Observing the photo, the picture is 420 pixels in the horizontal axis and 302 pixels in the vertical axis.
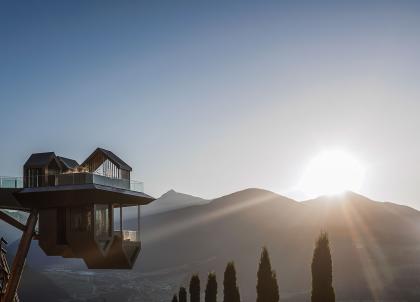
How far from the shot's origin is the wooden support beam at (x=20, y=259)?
46.5 meters

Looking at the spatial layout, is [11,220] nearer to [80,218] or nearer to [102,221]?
[80,218]

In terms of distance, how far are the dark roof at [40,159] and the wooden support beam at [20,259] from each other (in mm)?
4158

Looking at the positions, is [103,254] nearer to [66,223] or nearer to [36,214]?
[66,223]

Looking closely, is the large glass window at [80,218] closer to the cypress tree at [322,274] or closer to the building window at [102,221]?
the building window at [102,221]

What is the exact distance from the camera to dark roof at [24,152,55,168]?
48.0m

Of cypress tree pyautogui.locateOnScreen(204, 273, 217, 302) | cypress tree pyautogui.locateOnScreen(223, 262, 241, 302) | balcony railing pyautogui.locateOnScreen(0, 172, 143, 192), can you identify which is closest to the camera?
balcony railing pyautogui.locateOnScreen(0, 172, 143, 192)

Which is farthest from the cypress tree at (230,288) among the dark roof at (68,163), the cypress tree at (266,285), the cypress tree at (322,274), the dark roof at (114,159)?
the dark roof at (68,163)

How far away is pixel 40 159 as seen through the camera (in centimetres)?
4862

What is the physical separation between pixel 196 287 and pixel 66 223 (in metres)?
37.5

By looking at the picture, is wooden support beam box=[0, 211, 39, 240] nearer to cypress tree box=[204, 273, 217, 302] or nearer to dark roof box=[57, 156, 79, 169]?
dark roof box=[57, 156, 79, 169]

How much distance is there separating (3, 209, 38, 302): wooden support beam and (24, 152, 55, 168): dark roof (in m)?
4.16

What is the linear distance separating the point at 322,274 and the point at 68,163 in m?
26.0

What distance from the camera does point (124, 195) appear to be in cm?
5012

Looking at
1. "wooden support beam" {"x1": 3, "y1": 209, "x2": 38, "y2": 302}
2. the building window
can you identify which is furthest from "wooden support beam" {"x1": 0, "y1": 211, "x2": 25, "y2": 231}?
the building window
